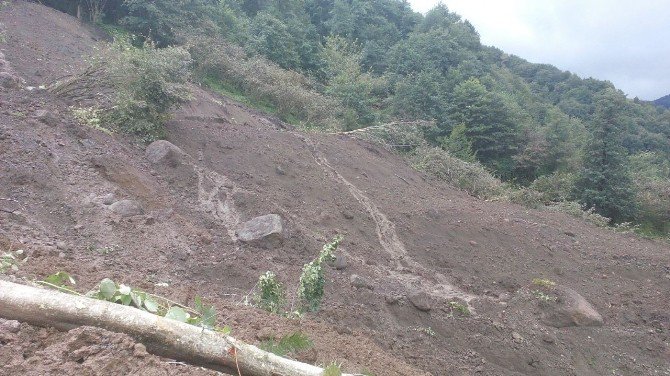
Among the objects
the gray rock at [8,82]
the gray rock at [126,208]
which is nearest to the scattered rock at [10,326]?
the gray rock at [126,208]

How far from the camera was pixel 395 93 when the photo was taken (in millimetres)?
22688

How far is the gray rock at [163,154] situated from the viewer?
8102 mm

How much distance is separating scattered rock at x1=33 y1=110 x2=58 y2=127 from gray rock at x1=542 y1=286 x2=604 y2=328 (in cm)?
763

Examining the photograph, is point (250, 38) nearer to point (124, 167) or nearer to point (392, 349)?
point (124, 167)

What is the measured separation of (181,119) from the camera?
1072 centimetres

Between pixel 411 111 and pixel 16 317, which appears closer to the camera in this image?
pixel 16 317

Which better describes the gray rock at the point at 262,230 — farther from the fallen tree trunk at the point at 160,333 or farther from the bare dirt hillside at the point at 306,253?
the fallen tree trunk at the point at 160,333

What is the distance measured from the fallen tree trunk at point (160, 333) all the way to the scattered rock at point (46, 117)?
18.8ft

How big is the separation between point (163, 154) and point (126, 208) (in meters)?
2.25

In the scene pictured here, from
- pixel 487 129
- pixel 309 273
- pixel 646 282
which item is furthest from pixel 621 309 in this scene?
pixel 487 129

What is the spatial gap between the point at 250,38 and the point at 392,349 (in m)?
18.7

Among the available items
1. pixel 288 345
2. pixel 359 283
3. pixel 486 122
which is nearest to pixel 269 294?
pixel 288 345

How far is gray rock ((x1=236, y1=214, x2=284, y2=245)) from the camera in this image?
6.79 metres

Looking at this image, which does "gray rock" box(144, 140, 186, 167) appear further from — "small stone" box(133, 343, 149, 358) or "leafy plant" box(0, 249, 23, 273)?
"small stone" box(133, 343, 149, 358)
